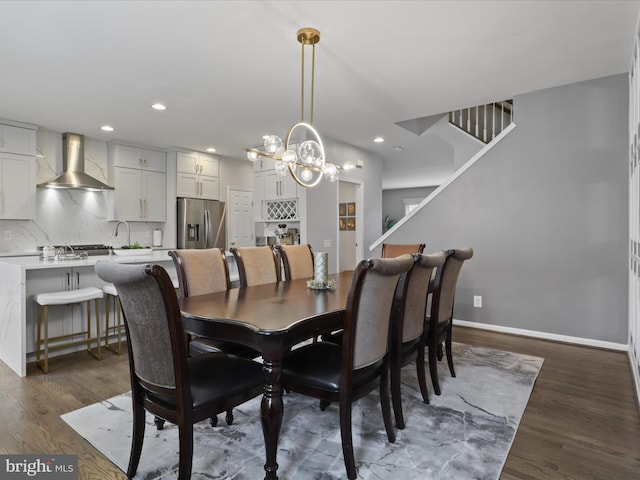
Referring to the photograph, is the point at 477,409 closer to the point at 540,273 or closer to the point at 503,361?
the point at 503,361

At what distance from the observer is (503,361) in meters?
3.12

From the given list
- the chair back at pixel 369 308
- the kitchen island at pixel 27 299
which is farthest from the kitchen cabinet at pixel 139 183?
the chair back at pixel 369 308

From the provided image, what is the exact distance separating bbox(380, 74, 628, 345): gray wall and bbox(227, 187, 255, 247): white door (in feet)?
13.2

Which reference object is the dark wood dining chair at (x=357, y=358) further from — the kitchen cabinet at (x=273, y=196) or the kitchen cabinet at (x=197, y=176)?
the kitchen cabinet at (x=197, y=176)

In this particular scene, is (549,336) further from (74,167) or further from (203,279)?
(74,167)

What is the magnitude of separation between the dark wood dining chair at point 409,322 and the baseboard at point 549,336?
210 centimetres

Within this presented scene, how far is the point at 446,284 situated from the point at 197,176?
201 inches

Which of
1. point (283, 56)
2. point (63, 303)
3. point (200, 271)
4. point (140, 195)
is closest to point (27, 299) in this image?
point (63, 303)

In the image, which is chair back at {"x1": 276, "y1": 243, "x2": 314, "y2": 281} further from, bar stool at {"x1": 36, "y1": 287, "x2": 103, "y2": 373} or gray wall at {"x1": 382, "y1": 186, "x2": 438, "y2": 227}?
gray wall at {"x1": 382, "y1": 186, "x2": 438, "y2": 227}

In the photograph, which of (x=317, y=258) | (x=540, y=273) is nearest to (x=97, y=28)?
→ (x=317, y=258)

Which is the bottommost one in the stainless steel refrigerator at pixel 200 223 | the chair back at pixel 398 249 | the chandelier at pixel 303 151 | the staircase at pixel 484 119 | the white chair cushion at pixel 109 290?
the white chair cushion at pixel 109 290

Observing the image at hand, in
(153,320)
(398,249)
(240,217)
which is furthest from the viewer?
(240,217)

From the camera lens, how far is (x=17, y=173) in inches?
187

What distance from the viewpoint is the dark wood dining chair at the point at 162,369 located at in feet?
4.52
